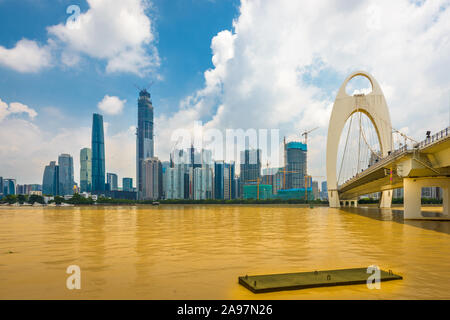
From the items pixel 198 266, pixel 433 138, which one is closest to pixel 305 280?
pixel 198 266

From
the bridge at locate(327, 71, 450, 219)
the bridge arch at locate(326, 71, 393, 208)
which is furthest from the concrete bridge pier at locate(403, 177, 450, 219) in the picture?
the bridge arch at locate(326, 71, 393, 208)

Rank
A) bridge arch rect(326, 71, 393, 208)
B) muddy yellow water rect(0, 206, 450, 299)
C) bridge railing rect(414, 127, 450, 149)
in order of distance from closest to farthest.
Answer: muddy yellow water rect(0, 206, 450, 299), bridge railing rect(414, 127, 450, 149), bridge arch rect(326, 71, 393, 208)

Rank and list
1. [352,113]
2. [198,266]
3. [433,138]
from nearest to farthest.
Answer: [198,266] < [433,138] < [352,113]

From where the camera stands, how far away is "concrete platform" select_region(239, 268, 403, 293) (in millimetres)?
9477

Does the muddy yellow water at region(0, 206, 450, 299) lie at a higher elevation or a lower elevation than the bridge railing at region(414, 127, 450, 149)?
lower

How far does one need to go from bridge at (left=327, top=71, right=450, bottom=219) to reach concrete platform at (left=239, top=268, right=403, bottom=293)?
995 inches

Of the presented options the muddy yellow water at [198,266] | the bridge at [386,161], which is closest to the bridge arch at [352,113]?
the bridge at [386,161]

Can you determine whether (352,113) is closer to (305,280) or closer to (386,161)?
(386,161)

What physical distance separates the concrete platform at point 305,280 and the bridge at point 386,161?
25.3 metres

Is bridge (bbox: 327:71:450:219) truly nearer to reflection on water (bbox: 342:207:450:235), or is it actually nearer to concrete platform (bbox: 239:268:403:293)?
reflection on water (bbox: 342:207:450:235)

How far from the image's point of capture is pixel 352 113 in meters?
98.2

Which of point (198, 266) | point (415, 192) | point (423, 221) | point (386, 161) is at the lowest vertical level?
point (423, 221)

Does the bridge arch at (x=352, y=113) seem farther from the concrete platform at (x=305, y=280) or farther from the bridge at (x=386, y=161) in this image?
the concrete platform at (x=305, y=280)

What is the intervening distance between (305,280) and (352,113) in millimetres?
95916
